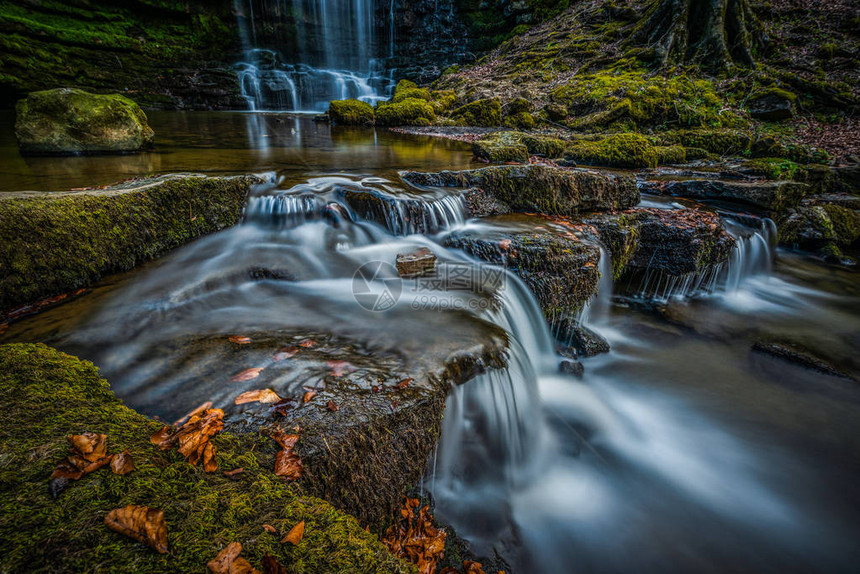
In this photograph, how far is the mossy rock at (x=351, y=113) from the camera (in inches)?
611

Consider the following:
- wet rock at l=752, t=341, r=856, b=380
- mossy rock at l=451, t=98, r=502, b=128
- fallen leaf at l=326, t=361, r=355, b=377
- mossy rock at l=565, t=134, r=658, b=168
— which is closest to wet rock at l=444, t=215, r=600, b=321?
wet rock at l=752, t=341, r=856, b=380

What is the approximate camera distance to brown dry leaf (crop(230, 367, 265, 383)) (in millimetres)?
2229

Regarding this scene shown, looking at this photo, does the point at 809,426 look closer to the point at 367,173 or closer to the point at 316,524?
the point at 316,524

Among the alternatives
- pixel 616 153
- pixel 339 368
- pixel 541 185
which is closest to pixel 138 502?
pixel 339 368

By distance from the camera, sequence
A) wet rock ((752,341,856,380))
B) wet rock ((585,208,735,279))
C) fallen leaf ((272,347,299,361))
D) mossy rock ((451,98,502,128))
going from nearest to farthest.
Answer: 1. fallen leaf ((272,347,299,361))
2. wet rock ((752,341,856,380))
3. wet rock ((585,208,735,279))
4. mossy rock ((451,98,502,128))

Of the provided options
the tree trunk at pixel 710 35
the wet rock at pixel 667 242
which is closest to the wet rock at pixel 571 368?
the wet rock at pixel 667 242

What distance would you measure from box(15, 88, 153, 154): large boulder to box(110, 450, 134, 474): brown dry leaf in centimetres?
876

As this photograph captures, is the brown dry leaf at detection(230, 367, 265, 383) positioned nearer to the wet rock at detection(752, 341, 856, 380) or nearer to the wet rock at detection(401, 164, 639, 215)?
the wet rock at detection(401, 164, 639, 215)

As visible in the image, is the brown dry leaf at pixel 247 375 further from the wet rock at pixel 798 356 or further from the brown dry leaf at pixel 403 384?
the wet rock at pixel 798 356

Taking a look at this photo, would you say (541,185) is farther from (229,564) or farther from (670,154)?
(670,154)

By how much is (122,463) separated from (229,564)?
566 mm

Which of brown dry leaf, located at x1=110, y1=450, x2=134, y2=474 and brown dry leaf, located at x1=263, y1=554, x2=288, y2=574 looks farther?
brown dry leaf, located at x1=110, y1=450, x2=134, y2=474

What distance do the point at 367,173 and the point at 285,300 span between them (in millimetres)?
3906

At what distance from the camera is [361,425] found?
6.50 ft
